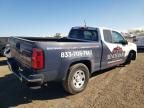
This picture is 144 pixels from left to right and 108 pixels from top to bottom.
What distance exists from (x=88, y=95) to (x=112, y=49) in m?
2.40

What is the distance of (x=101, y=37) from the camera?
672 centimetres

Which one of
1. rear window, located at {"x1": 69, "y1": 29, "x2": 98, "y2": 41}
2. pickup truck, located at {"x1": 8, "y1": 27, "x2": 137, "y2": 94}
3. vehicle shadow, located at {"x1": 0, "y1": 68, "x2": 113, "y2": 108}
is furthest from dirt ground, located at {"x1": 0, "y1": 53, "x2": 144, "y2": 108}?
rear window, located at {"x1": 69, "y1": 29, "x2": 98, "y2": 41}

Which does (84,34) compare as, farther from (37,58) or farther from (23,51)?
(37,58)

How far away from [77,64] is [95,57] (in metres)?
0.92

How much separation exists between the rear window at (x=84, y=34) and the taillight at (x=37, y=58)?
8.70ft

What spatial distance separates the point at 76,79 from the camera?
567 centimetres

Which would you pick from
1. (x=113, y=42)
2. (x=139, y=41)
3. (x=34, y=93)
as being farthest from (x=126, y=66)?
(x=139, y=41)

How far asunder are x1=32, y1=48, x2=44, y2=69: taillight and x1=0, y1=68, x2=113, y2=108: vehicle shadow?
3.84 ft

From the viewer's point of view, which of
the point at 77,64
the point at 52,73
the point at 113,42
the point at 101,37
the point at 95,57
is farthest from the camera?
the point at 113,42

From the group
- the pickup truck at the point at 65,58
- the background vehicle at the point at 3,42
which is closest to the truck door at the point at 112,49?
the pickup truck at the point at 65,58

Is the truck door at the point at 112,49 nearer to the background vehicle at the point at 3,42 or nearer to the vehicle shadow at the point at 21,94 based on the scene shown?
the vehicle shadow at the point at 21,94

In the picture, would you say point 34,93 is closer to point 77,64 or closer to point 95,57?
point 77,64

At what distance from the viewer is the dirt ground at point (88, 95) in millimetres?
4957

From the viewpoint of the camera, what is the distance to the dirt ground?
4957mm
